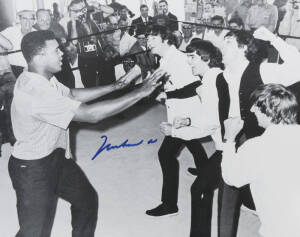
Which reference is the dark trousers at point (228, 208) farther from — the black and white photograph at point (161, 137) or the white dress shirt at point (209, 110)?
the white dress shirt at point (209, 110)

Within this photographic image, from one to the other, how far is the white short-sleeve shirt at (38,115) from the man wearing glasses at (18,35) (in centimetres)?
305

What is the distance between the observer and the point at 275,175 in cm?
165

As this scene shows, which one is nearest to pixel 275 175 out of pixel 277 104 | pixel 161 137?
pixel 277 104

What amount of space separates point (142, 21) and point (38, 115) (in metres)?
4.72

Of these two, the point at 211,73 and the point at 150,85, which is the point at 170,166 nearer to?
the point at 211,73

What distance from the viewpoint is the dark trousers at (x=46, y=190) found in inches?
91.4

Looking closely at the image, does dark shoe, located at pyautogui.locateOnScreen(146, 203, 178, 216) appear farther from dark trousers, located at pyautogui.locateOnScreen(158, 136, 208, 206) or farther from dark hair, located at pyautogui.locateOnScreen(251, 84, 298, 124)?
dark hair, located at pyautogui.locateOnScreen(251, 84, 298, 124)

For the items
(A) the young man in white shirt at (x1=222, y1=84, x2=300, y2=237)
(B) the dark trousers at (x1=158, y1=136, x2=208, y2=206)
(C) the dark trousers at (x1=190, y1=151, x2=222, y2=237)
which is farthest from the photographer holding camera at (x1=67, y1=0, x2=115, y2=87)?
(A) the young man in white shirt at (x1=222, y1=84, x2=300, y2=237)

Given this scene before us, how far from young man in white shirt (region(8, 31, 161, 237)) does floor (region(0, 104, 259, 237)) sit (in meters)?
0.70

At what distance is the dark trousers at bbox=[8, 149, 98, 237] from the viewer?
7.61 ft

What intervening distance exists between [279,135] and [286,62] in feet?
4.17

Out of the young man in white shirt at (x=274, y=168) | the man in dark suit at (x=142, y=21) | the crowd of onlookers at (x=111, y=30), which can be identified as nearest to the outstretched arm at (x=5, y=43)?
the crowd of onlookers at (x=111, y=30)

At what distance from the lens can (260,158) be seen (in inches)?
67.4

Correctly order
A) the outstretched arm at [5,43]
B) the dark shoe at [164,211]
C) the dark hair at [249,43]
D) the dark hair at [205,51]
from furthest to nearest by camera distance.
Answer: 1. the outstretched arm at [5,43]
2. the dark shoe at [164,211]
3. the dark hair at [205,51]
4. the dark hair at [249,43]
